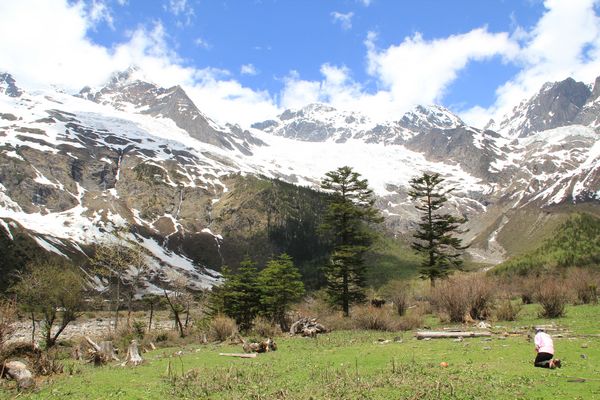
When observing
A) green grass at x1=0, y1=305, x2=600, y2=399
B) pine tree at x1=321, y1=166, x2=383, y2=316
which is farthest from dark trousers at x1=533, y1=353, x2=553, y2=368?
pine tree at x1=321, y1=166, x2=383, y2=316

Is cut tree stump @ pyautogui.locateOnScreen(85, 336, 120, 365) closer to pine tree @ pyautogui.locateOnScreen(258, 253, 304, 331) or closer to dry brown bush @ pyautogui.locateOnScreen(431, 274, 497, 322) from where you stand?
pine tree @ pyautogui.locateOnScreen(258, 253, 304, 331)

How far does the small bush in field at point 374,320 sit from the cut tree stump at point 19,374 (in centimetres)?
2312

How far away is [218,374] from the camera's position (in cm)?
1923

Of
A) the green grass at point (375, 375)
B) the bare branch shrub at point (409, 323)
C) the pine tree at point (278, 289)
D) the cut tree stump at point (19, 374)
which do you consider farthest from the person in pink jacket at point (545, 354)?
the pine tree at point (278, 289)

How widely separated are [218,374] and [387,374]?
21.8ft

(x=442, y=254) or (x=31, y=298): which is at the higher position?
(x=442, y=254)

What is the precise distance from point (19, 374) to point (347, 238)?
1365 inches

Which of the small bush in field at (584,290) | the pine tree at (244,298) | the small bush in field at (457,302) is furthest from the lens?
the pine tree at (244,298)

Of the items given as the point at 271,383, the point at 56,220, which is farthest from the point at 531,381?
the point at 56,220

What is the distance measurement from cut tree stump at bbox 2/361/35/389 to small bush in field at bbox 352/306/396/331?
23.1 metres

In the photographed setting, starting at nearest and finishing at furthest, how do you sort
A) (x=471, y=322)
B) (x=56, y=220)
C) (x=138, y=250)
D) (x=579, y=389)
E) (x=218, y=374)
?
(x=579, y=389), (x=218, y=374), (x=471, y=322), (x=138, y=250), (x=56, y=220)

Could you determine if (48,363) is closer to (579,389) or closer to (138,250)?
(579,389)

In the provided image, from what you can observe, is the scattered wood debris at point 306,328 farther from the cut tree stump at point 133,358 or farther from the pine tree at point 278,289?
the cut tree stump at point 133,358

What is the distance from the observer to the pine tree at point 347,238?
48062 mm
